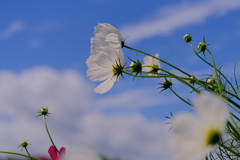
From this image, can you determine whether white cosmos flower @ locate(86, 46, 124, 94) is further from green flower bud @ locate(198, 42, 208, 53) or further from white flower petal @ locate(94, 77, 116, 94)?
green flower bud @ locate(198, 42, 208, 53)

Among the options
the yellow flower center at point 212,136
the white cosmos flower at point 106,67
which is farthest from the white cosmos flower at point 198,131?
the white cosmos flower at point 106,67

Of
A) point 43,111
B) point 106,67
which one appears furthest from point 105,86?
point 43,111

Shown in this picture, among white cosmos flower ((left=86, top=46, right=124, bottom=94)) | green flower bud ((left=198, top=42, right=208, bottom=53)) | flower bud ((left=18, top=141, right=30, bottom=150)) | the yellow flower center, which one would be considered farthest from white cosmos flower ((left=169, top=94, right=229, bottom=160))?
flower bud ((left=18, top=141, right=30, bottom=150))

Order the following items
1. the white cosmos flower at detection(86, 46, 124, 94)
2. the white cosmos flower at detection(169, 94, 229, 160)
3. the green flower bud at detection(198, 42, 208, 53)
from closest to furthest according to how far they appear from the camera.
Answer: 1. the white cosmos flower at detection(169, 94, 229, 160)
2. the white cosmos flower at detection(86, 46, 124, 94)
3. the green flower bud at detection(198, 42, 208, 53)

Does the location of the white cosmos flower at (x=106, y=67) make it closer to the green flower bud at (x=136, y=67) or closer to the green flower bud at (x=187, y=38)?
the green flower bud at (x=136, y=67)

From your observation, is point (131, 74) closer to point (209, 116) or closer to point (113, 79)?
point (113, 79)

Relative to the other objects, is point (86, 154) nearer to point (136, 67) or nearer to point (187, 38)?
point (136, 67)

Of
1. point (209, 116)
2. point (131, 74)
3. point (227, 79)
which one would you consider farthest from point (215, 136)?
point (227, 79)
